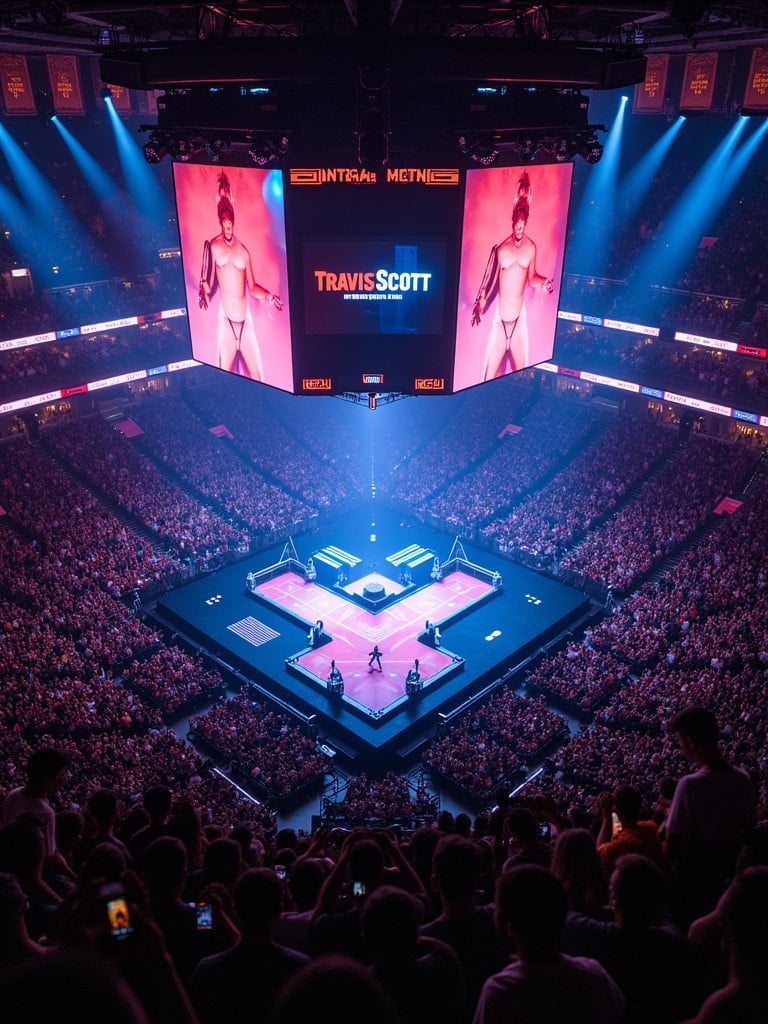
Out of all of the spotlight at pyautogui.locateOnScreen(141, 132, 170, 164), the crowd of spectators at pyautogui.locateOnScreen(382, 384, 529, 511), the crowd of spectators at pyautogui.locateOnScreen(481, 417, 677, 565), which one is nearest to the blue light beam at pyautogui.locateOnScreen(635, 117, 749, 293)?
the crowd of spectators at pyautogui.locateOnScreen(481, 417, 677, 565)

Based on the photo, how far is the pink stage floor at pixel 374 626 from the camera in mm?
21594

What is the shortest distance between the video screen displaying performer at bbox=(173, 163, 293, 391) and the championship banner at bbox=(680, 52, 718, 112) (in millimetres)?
22197

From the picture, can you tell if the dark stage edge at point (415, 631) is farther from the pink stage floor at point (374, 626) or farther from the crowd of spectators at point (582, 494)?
the crowd of spectators at point (582, 494)

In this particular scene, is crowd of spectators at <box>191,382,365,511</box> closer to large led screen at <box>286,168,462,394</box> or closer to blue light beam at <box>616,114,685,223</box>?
large led screen at <box>286,168,462,394</box>

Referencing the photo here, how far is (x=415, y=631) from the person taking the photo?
23.8 metres

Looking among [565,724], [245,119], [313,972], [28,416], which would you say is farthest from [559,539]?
[313,972]

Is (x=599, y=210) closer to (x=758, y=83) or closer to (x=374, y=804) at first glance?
(x=758, y=83)

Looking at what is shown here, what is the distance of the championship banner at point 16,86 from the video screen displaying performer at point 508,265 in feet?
77.6

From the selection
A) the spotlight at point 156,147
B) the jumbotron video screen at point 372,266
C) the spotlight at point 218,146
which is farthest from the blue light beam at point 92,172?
the spotlight at point 218,146

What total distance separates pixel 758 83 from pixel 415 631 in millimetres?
22244

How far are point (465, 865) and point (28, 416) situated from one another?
31.5m

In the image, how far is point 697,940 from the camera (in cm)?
408

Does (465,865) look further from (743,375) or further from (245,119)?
(743,375)

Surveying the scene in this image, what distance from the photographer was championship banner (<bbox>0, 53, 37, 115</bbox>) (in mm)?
29234
